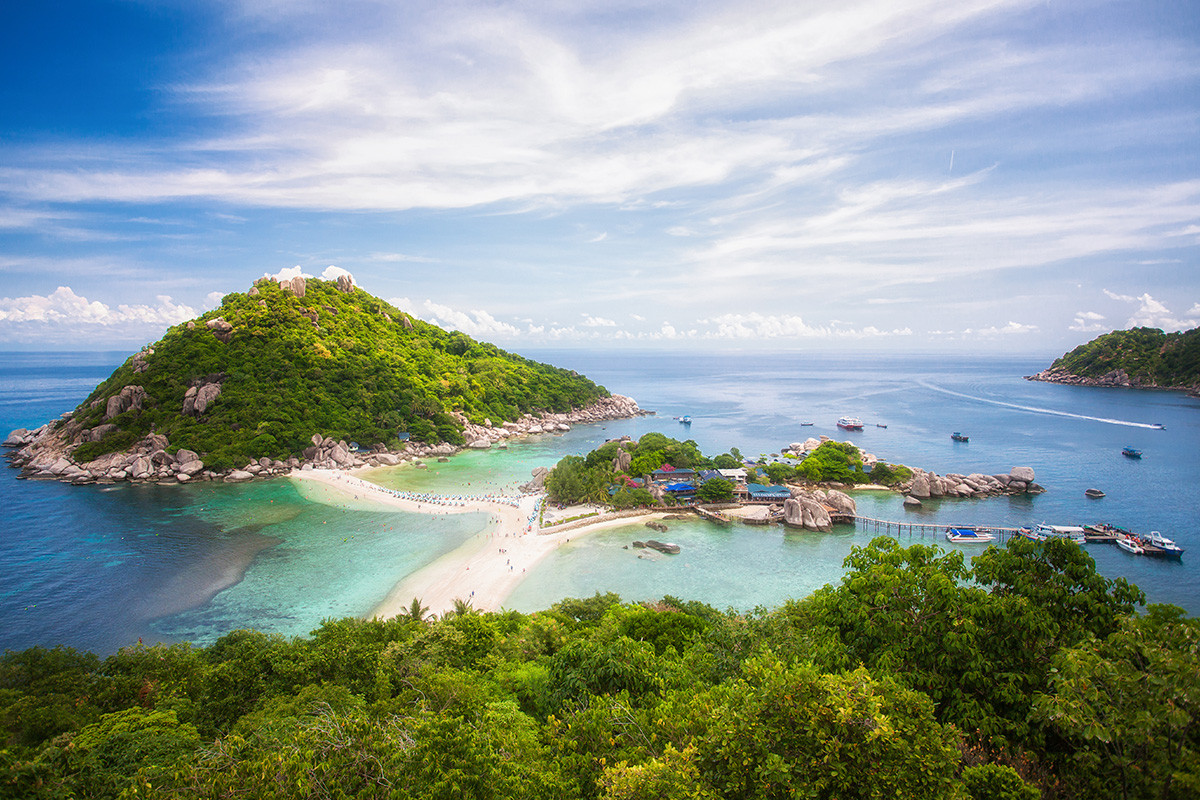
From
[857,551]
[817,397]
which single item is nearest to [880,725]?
[857,551]

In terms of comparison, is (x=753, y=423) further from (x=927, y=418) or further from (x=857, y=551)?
(x=857, y=551)

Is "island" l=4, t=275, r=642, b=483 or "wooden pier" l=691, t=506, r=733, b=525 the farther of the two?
"island" l=4, t=275, r=642, b=483

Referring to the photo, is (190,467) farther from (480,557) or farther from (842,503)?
(842,503)

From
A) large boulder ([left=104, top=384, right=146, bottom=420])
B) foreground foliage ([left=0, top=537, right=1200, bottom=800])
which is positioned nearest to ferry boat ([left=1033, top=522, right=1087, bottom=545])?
foreground foliage ([left=0, top=537, right=1200, bottom=800])

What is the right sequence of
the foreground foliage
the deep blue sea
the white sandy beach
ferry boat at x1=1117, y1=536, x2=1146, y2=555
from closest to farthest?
the foreground foliage
the deep blue sea
the white sandy beach
ferry boat at x1=1117, y1=536, x2=1146, y2=555

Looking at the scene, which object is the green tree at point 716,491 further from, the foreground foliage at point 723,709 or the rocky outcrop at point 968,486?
the foreground foliage at point 723,709

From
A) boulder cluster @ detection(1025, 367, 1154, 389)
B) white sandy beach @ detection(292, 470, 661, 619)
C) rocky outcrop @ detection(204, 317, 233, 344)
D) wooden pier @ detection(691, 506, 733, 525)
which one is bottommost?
white sandy beach @ detection(292, 470, 661, 619)

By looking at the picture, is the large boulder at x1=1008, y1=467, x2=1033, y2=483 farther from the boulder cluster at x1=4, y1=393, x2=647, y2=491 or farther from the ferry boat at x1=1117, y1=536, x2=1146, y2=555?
the boulder cluster at x1=4, y1=393, x2=647, y2=491

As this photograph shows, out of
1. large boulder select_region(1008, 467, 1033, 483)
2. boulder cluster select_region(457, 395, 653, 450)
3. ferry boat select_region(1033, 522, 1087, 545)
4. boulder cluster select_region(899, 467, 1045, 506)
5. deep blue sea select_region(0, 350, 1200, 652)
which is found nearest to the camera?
deep blue sea select_region(0, 350, 1200, 652)
